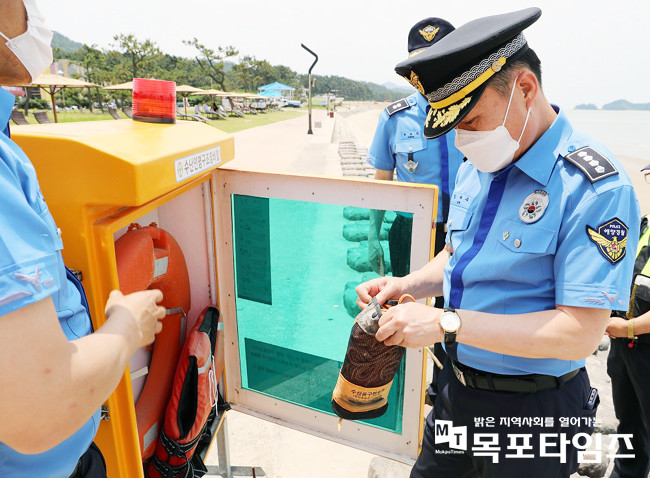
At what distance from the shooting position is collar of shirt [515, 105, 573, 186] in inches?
48.8

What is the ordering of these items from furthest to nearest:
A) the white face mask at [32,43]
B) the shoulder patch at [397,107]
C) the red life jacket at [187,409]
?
the shoulder patch at [397,107] < the red life jacket at [187,409] < the white face mask at [32,43]

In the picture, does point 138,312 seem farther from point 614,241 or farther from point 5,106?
point 614,241

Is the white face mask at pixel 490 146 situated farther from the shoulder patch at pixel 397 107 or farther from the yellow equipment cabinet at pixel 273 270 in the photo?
the shoulder patch at pixel 397 107

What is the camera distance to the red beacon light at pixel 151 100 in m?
1.84

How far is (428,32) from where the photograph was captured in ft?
8.64

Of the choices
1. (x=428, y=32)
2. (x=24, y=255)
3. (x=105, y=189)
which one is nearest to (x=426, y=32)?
(x=428, y=32)

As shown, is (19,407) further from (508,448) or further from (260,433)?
(260,433)

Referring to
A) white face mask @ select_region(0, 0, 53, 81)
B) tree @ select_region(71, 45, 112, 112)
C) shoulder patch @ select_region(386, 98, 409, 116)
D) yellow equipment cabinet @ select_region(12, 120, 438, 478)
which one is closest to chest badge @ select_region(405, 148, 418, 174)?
shoulder patch @ select_region(386, 98, 409, 116)

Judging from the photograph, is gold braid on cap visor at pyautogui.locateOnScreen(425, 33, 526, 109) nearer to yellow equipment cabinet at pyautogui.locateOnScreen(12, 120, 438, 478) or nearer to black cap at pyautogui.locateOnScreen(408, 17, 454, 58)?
yellow equipment cabinet at pyautogui.locateOnScreen(12, 120, 438, 478)

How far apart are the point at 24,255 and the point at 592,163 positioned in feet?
4.25

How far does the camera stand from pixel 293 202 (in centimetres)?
189

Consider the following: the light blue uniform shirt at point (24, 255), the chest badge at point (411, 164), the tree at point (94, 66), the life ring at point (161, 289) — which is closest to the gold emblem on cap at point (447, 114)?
the light blue uniform shirt at point (24, 255)

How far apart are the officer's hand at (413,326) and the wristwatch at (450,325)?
0.01 metres

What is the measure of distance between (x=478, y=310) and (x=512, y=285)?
13 cm
